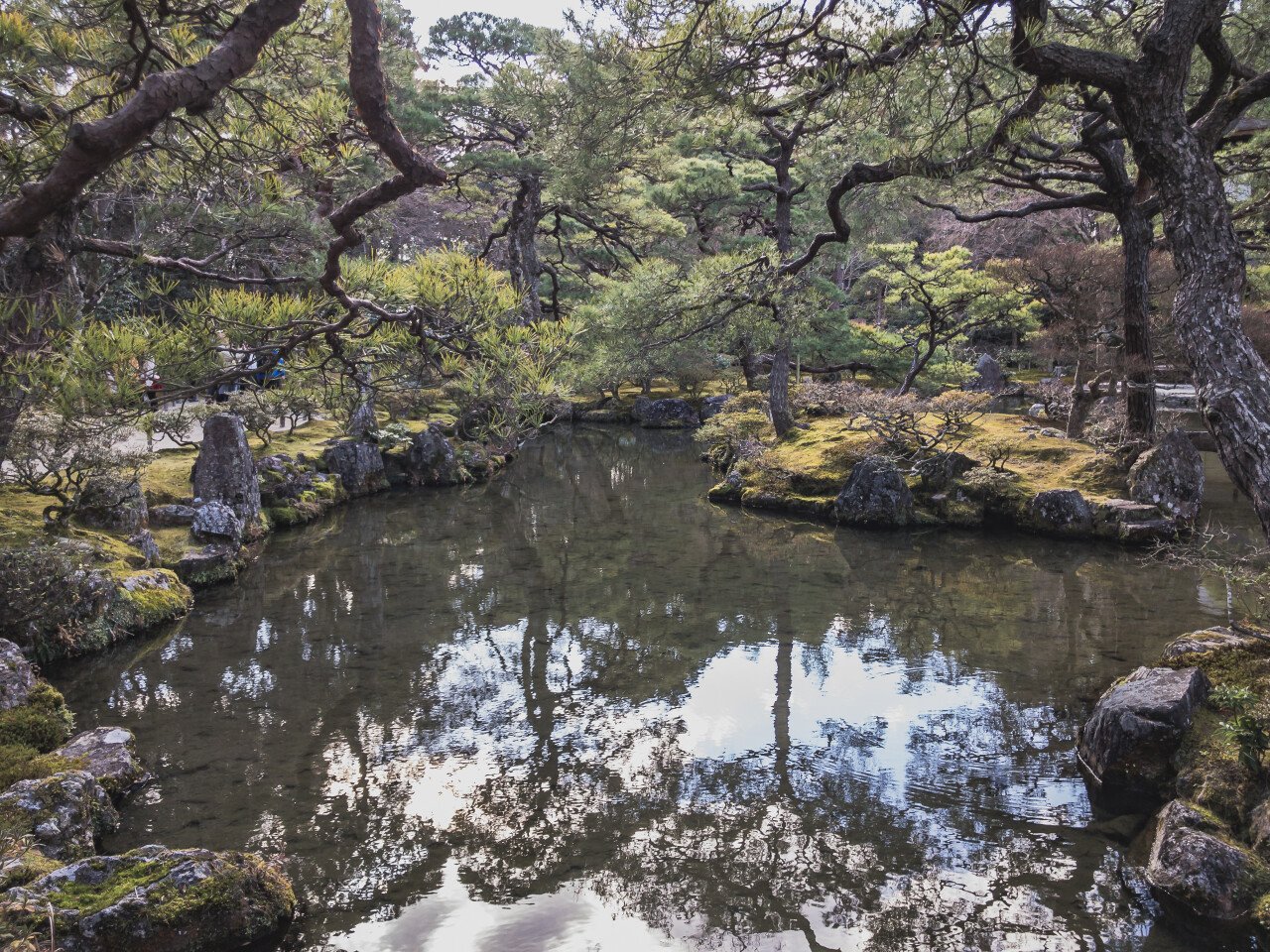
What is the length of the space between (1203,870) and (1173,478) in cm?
846

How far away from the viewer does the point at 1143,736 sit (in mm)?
5020

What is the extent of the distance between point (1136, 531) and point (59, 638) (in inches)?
493

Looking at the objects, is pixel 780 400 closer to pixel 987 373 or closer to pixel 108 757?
pixel 987 373

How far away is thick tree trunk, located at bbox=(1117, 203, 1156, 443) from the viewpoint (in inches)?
430

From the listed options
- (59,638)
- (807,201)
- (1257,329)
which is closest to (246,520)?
(59,638)

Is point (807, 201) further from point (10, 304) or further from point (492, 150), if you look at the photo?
point (10, 304)

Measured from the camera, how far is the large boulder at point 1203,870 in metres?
3.82

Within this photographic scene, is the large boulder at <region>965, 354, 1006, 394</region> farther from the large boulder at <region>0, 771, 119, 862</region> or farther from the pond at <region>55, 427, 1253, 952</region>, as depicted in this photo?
the large boulder at <region>0, 771, 119, 862</region>

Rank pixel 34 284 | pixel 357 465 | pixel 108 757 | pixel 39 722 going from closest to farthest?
pixel 34 284 < pixel 108 757 < pixel 39 722 < pixel 357 465

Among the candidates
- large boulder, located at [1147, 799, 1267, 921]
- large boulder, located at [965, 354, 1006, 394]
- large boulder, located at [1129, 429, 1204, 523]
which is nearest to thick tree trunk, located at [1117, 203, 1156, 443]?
large boulder, located at [1129, 429, 1204, 523]

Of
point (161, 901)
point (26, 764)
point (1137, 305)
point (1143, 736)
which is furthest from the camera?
point (1137, 305)

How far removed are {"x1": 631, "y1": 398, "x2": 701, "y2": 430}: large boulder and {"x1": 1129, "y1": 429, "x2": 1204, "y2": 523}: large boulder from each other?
14.0m

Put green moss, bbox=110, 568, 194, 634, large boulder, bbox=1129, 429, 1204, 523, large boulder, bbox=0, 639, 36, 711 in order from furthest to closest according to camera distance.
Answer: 1. large boulder, bbox=1129, 429, 1204, 523
2. green moss, bbox=110, 568, 194, 634
3. large boulder, bbox=0, 639, 36, 711

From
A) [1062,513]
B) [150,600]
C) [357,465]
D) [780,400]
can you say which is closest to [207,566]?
[150,600]
